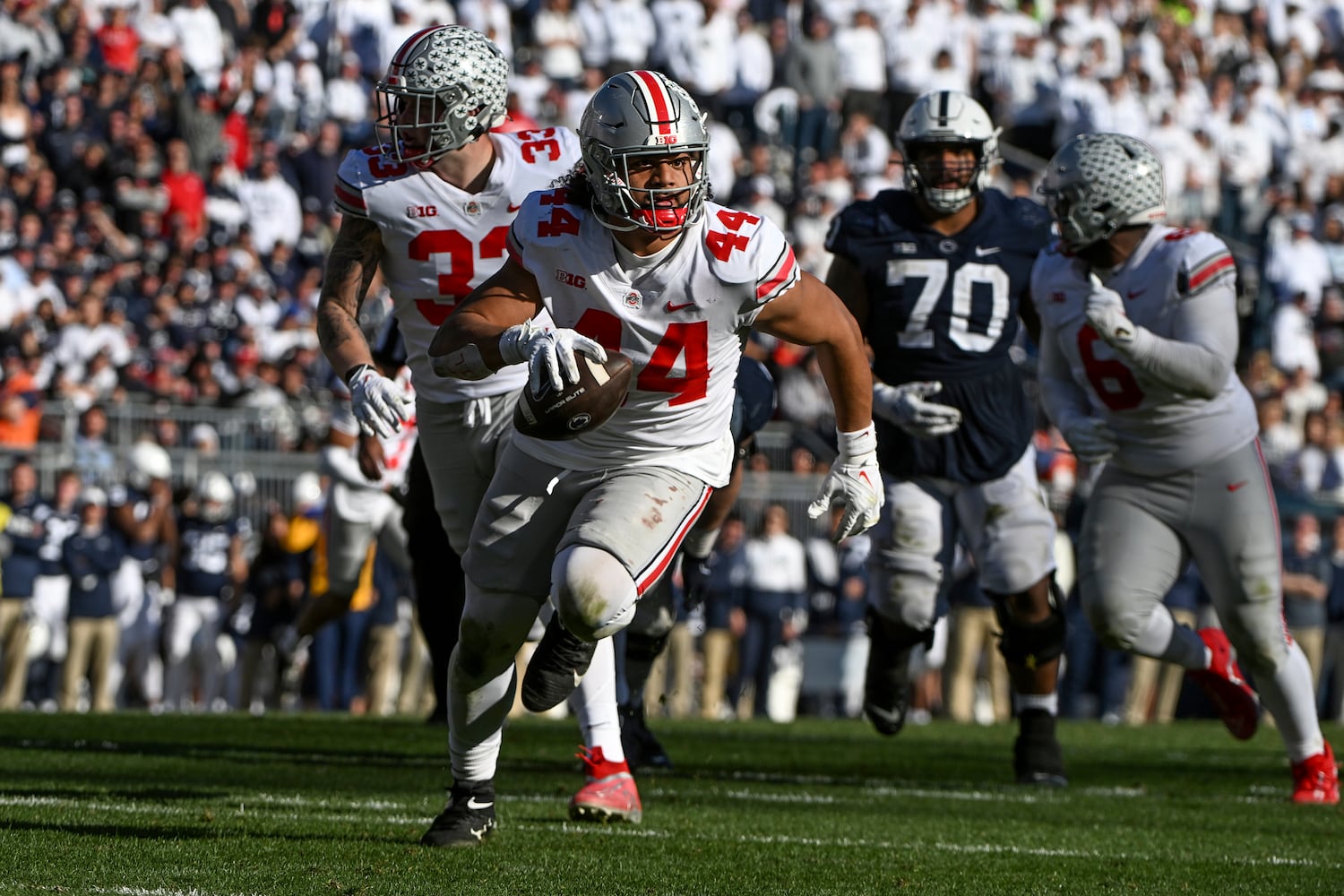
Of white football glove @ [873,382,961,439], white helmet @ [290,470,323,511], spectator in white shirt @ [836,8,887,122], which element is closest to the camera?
white football glove @ [873,382,961,439]

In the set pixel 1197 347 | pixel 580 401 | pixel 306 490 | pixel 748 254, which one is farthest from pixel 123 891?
pixel 306 490

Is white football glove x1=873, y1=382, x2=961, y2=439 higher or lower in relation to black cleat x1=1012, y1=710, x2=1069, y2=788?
higher

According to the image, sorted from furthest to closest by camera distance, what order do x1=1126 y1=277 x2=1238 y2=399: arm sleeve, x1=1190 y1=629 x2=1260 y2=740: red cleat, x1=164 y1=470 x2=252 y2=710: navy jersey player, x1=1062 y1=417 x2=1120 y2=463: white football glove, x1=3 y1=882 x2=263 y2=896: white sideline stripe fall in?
x1=164 y1=470 x2=252 y2=710: navy jersey player
x1=1190 y1=629 x2=1260 y2=740: red cleat
x1=1062 y1=417 x2=1120 y2=463: white football glove
x1=1126 y1=277 x2=1238 y2=399: arm sleeve
x1=3 y1=882 x2=263 y2=896: white sideline stripe

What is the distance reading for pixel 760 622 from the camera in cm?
1368

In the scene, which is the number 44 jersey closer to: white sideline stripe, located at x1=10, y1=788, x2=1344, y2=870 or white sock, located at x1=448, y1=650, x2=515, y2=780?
white sideline stripe, located at x1=10, y1=788, x2=1344, y2=870

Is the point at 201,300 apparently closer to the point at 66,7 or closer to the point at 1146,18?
the point at 66,7

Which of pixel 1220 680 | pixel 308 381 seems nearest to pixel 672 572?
pixel 1220 680

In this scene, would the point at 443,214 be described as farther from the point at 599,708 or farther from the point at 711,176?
the point at 711,176

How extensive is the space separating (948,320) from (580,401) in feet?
9.19

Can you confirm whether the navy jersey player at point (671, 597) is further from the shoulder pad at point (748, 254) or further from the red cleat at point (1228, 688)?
the shoulder pad at point (748, 254)

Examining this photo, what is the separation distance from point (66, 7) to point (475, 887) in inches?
578

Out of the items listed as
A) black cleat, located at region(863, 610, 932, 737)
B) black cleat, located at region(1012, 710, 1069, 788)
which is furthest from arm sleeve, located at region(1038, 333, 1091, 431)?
black cleat, located at region(1012, 710, 1069, 788)

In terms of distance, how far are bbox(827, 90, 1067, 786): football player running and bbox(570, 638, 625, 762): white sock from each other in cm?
169

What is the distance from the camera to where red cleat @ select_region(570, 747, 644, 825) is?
16.4 ft
